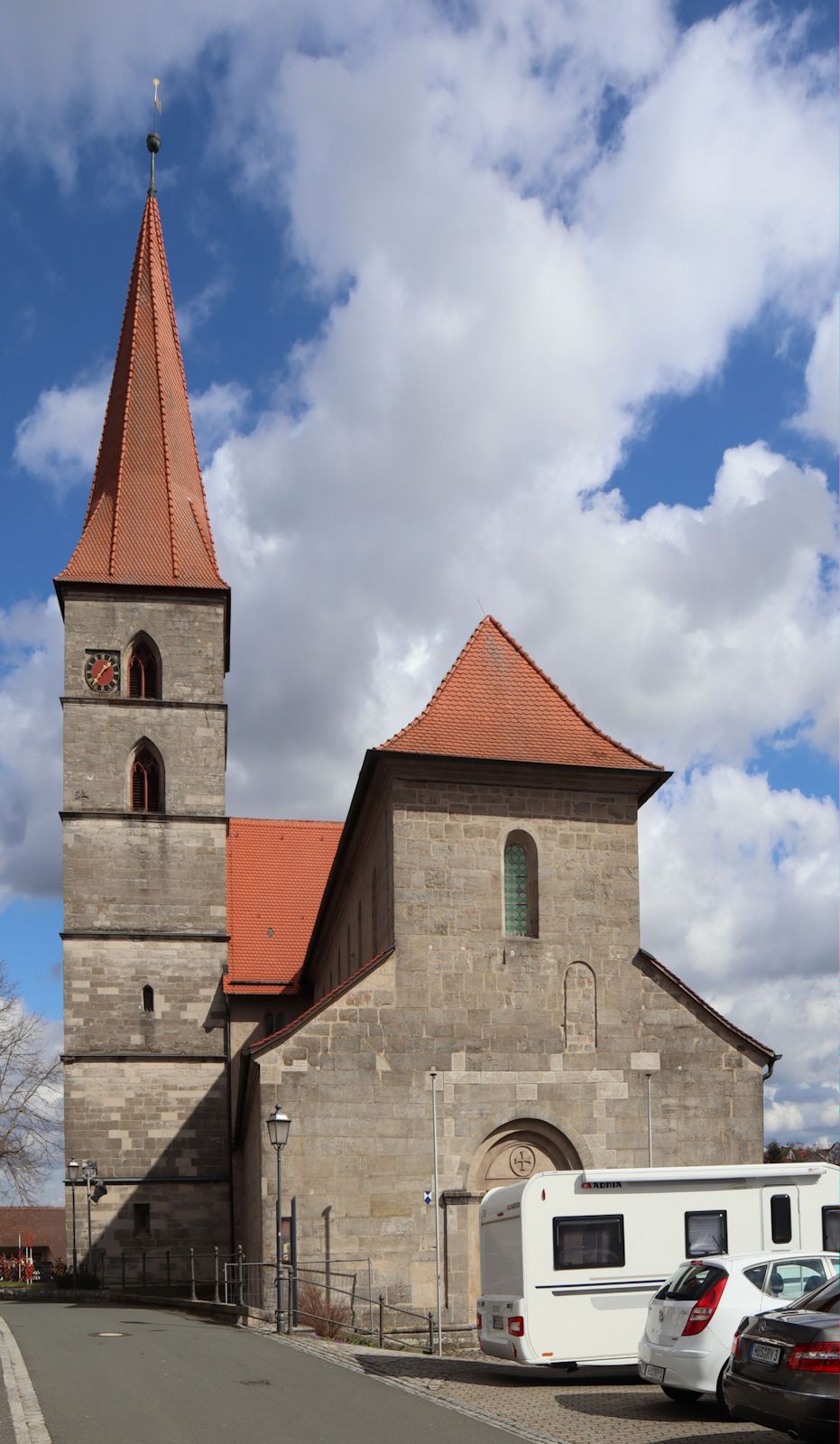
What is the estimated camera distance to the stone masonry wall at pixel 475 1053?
2202 cm

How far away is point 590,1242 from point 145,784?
24.6 metres

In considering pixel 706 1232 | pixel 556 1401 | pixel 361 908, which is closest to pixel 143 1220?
pixel 361 908

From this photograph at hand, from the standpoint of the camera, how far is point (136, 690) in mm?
38500

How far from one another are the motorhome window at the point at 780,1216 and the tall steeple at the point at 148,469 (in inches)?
1040

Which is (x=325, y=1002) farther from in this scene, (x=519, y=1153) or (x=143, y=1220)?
(x=143, y=1220)

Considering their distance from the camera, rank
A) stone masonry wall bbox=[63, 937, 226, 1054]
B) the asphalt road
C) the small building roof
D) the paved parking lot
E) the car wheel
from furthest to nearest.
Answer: the small building roof
stone masonry wall bbox=[63, 937, 226, 1054]
the car wheel
the paved parking lot
the asphalt road

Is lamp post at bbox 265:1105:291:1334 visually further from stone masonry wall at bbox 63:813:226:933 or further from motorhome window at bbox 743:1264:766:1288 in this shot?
stone masonry wall at bbox 63:813:226:933

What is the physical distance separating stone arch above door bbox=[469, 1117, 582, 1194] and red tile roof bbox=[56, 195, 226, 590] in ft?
66.2

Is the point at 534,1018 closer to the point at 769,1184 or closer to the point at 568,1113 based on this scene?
the point at 568,1113

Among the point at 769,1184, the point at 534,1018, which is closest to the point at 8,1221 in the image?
the point at 534,1018

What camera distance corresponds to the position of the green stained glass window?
79.9 ft

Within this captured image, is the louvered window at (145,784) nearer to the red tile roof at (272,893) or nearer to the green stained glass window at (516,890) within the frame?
the red tile roof at (272,893)

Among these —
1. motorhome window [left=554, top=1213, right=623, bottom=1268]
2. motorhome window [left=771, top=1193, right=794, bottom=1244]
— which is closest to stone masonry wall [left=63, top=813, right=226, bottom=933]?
motorhome window [left=554, top=1213, right=623, bottom=1268]

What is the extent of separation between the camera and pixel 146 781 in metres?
37.9
